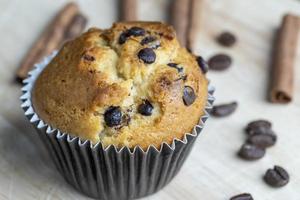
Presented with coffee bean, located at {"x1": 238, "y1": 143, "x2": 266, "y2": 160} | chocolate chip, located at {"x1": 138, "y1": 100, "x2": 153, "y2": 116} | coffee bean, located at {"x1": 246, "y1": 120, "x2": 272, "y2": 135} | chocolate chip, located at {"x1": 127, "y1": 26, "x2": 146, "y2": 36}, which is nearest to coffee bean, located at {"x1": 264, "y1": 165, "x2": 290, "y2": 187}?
coffee bean, located at {"x1": 238, "y1": 143, "x2": 266, "y2": 160}

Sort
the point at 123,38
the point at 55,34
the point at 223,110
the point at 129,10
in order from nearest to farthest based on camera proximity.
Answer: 1. the point at 123,38
2. the point at 223,110
3. the point at 55,34
4. the point at 129,10

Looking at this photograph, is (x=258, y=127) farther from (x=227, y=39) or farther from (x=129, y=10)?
(x=129, y=10)

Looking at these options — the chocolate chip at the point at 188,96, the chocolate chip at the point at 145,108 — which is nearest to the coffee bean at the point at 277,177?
the chocolate chip at the point at 188,96

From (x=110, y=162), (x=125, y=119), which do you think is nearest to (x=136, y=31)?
(x=125, y=119)

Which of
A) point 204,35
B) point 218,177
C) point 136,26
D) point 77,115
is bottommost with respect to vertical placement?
point 218,177

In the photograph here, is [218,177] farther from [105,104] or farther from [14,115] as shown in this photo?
[14,115]

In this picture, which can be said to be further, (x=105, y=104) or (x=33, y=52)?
(x=33, y=52)

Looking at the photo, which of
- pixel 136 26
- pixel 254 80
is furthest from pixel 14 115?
pixel 254 80
